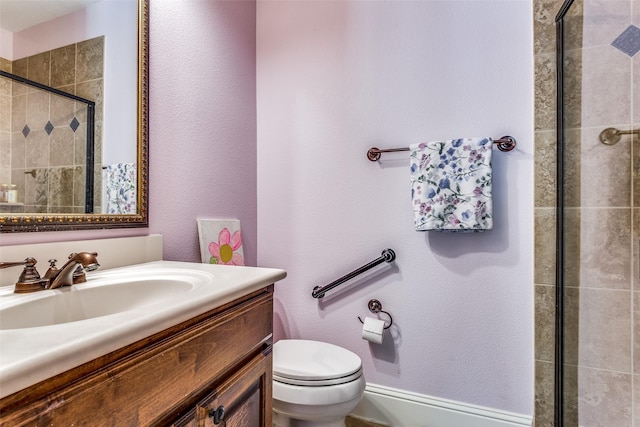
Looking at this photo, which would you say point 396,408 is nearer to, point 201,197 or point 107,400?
point 201,197

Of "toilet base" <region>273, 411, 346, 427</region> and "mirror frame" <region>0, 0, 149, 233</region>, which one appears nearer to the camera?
"mirror frame" <region>0, 0, 149, 233</region>

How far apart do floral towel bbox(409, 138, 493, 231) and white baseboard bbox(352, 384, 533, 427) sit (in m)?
0.80

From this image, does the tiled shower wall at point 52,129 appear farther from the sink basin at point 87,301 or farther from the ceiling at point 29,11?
the sink basin at point 87,301

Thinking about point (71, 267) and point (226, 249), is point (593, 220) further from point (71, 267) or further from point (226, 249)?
point (71, 267)

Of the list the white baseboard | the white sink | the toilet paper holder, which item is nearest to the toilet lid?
the toilet paper holder

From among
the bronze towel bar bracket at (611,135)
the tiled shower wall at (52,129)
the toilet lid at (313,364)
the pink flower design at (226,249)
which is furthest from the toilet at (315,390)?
the bronze towel bar bracket at (611,135)

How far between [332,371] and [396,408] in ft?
1.84

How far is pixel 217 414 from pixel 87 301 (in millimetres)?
→ 421

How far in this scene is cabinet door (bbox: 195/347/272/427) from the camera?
685 millimetres

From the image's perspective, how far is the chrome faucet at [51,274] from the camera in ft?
2.45

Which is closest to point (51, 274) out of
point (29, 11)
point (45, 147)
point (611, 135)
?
point (45, 147)

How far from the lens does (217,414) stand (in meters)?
0.70

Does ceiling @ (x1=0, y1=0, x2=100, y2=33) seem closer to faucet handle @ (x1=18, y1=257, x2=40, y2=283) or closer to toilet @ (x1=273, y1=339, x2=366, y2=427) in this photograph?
faucet handle @ (x1=18, y1=257, x2=40, y2=283)

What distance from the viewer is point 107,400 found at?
0.48 m
